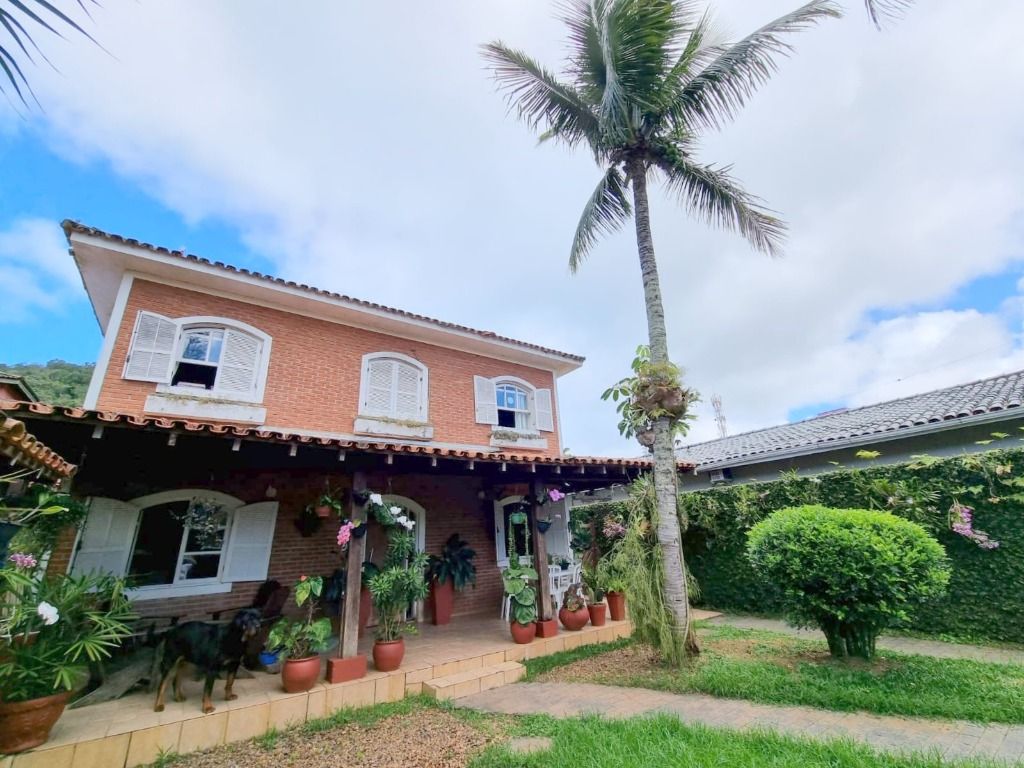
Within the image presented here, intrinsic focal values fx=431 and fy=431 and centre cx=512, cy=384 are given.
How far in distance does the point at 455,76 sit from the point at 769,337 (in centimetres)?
1613

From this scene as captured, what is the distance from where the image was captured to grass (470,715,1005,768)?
3018 millimetres

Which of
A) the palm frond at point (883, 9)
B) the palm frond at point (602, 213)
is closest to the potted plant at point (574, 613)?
the palm frond at point (602, 213)

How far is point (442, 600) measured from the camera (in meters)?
8.21

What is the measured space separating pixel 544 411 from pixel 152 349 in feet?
26.4

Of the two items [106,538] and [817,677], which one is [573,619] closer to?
[817,677]

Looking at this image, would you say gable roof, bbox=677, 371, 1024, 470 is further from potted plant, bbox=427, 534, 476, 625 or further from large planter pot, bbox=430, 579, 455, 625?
large planter pot, bbox=430, 579, 455, 625

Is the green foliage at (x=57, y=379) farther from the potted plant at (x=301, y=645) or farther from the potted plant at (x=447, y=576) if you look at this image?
the potted plant at (x=301, y=645)

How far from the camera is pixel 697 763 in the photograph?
309cm

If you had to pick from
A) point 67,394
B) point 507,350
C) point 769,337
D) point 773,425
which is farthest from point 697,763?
point 67,394

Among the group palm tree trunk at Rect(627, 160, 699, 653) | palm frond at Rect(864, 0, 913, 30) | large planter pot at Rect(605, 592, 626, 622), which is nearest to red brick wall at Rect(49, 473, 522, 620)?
large planter pot at Rect(605, 592, 626, 622)

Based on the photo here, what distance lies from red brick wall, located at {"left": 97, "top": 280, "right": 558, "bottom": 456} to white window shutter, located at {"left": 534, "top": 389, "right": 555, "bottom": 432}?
1.58m

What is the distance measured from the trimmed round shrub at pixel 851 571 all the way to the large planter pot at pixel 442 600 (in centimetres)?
554

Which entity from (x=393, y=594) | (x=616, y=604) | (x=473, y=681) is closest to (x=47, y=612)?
(x=393, y=594)

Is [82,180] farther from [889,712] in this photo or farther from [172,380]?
[889,712]
